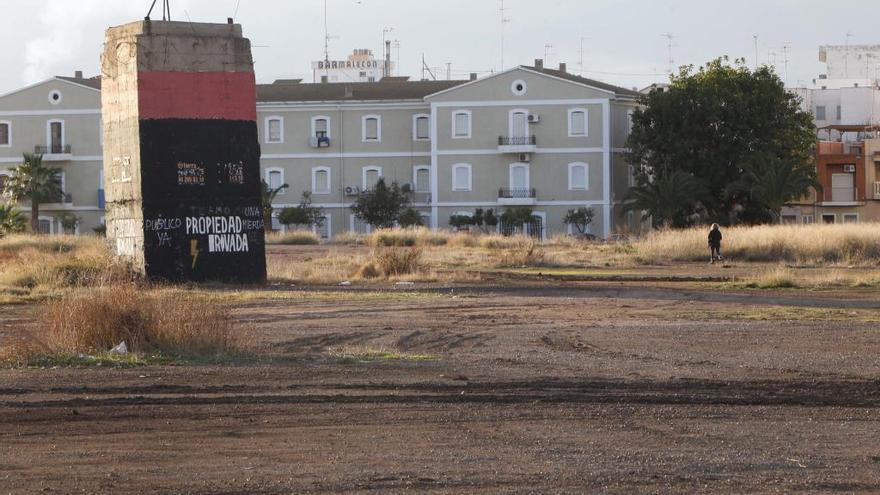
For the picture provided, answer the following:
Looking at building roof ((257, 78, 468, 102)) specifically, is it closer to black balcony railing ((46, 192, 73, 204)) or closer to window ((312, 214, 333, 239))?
window ((312, 214, 333, 239))

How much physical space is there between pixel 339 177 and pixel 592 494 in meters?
76.1

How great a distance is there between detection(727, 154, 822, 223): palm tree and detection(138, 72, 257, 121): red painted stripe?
1632 inches

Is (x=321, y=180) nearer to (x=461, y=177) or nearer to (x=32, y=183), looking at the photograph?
(x=461, y=177)

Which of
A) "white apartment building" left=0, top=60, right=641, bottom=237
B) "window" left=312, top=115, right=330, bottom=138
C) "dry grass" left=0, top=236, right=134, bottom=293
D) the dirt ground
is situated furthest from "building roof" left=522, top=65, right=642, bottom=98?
the dirt ground

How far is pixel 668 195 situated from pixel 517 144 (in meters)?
11.8

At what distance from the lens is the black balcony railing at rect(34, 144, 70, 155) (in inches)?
3339

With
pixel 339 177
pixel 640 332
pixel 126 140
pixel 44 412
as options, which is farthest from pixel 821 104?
pixel 44 412

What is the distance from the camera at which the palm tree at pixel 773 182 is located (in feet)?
236

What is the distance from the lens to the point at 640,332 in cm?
2250

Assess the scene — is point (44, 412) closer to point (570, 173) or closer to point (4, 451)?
point (4, 451)

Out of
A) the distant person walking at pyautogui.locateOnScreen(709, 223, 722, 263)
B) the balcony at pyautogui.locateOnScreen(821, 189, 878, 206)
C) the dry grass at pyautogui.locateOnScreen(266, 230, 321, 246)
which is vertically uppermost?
the balcony at pyautogui.locateOnScreen(821, 189, 878, 206)

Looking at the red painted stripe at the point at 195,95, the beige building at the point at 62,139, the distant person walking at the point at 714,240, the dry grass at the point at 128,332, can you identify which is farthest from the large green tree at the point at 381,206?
the dry grass at the point at 128,332

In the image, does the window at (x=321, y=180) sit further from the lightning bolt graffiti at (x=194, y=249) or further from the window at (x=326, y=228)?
the lightning bolt graffiti at (x=194, y=249)

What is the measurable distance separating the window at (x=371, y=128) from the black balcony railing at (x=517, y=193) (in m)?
8.15
